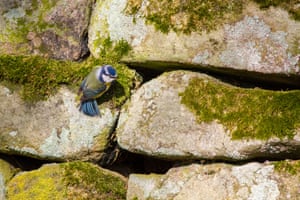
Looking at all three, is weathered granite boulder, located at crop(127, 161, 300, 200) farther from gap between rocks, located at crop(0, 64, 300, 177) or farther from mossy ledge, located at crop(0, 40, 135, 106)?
mossy ledge, located at crop(0, 40, 135, 106)

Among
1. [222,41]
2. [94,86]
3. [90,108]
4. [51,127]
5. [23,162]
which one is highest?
[222,41]

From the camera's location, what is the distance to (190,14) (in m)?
2.48

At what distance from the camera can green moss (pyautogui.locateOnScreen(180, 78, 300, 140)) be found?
2.25m

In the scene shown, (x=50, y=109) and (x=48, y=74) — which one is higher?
(x=48, y=74)

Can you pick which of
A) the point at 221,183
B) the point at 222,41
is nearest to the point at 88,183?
the point at 221,183

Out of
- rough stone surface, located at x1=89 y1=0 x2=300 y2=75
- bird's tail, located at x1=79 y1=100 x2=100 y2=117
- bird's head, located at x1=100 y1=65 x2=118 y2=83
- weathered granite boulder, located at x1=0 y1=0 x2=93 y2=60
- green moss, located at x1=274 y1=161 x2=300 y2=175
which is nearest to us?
green moss, located at x1=274 y1=161 x2=300 y2=175

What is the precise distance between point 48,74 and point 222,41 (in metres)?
0.81

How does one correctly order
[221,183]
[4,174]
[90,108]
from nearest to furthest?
1. [221,183]
2. [90,108]
3. [4,174]

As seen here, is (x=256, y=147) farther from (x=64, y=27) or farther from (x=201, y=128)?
(x=64, y=27)

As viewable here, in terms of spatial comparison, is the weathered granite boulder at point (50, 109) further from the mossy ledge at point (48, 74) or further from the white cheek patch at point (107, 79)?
the white cheek patch at point (107, 79)

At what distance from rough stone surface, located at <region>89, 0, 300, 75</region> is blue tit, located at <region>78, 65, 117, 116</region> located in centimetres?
16

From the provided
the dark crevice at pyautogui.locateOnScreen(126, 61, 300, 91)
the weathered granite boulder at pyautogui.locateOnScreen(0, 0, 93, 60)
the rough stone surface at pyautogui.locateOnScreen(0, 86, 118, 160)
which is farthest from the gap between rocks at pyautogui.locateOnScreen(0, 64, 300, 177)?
the weathered granite boulder at pyautogui.locateOnScreen(0, 0, 93, 60)

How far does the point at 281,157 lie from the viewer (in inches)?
92.3

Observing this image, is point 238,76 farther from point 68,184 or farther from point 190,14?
point 68,184
